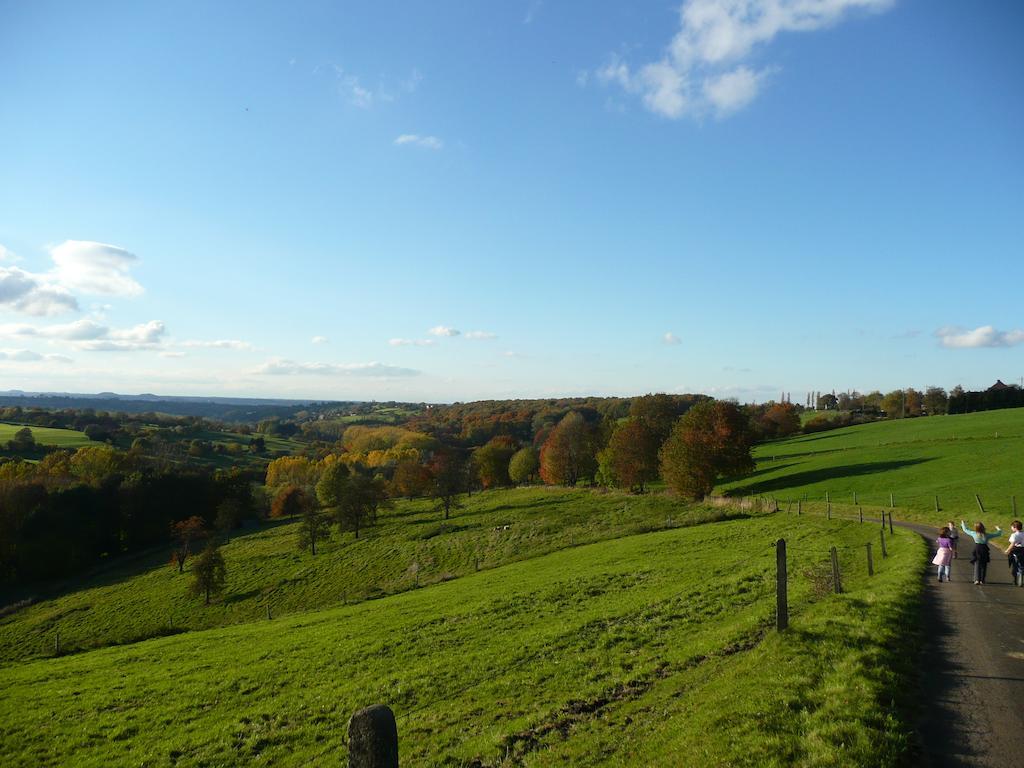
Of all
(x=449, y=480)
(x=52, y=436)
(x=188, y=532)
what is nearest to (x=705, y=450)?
(x=449, y=480)

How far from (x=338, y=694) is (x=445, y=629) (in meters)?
6.29

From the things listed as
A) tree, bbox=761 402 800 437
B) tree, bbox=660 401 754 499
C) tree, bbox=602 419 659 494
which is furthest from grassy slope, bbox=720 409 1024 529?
tree, bbox=761 402 800 437

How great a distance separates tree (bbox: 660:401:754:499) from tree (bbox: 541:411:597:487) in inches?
1134

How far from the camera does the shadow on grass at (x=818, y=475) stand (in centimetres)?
5988

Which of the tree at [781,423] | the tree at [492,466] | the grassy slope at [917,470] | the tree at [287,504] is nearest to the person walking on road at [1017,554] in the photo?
the grassy slope at [917,470]

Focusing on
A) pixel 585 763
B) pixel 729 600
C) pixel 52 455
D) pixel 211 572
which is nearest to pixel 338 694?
pixel 585 763

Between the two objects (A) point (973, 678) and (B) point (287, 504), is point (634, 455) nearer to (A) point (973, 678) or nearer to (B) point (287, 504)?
(A) point (973, 678)

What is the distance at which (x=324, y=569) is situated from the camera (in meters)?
55.8

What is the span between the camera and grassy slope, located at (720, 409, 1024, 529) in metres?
42.2

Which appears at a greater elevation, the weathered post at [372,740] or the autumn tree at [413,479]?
the weathered post at [372,740]

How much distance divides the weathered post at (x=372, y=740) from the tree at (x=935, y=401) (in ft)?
586

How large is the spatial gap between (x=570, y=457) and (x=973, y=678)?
275ft

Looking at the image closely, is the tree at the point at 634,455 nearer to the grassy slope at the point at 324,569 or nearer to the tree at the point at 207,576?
the grassy slope at the point at 324,569

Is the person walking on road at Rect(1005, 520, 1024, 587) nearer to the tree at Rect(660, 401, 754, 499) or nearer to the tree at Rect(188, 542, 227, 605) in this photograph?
the tree at Rect(660, 401, 754, 499)
